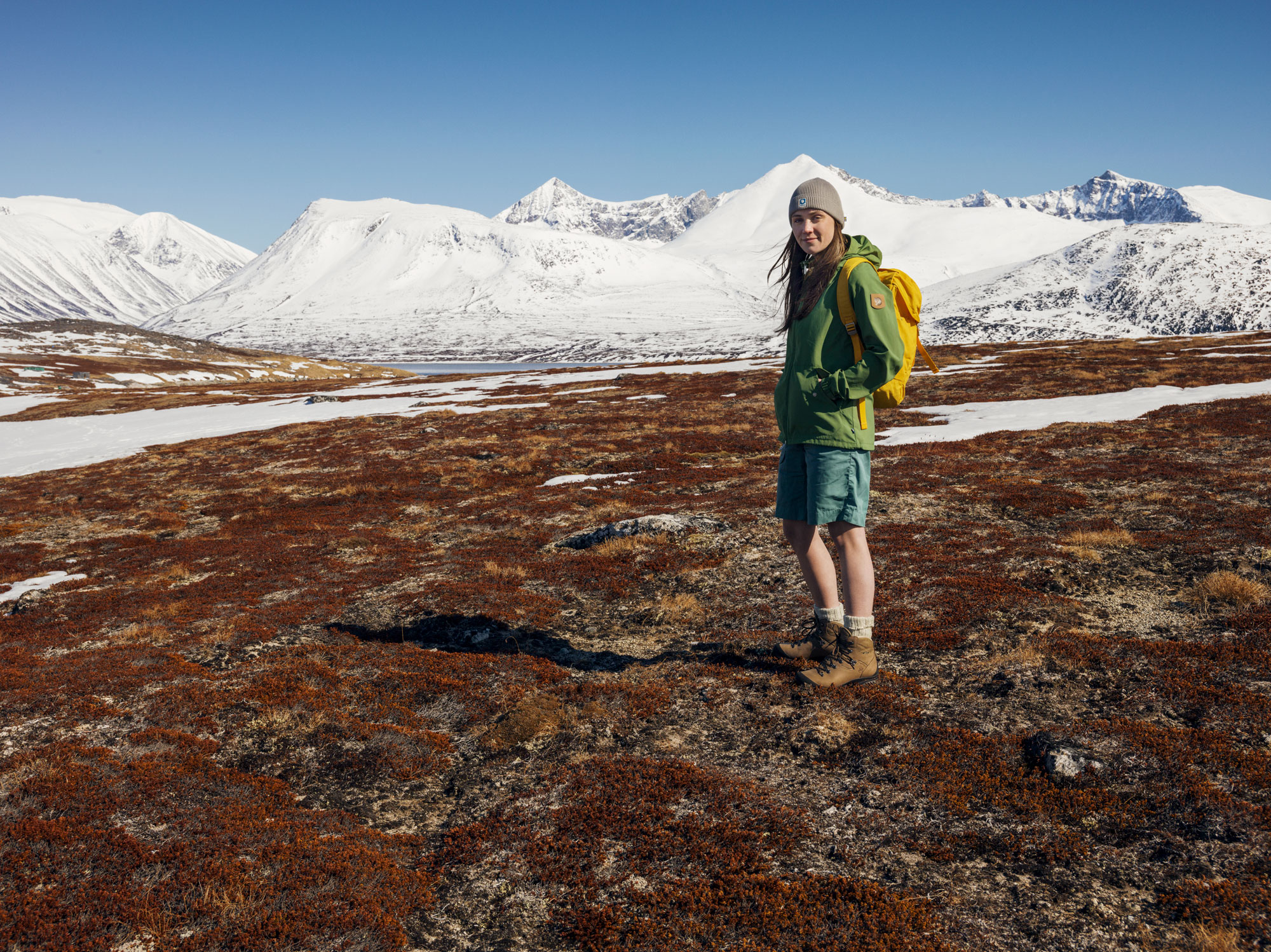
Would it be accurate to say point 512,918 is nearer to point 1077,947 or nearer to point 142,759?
point 1077,947

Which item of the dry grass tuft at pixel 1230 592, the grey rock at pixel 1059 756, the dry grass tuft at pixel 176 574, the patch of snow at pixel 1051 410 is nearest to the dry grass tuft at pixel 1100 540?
the dry grass tuft at pixel 1230 592

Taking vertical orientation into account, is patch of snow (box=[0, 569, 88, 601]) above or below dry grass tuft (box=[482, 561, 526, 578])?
below

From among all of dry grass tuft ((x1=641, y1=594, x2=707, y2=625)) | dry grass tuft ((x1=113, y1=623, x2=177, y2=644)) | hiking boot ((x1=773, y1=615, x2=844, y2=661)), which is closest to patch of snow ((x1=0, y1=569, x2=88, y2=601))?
dry grass tuft ((x1=113, y1=623, x2=177, y2=644))

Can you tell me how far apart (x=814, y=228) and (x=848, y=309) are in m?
0.91

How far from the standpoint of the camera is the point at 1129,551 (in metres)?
10.8

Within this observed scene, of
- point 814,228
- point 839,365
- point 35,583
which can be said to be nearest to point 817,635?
point 839,365

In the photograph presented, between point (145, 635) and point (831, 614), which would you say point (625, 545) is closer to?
point (831, 614)

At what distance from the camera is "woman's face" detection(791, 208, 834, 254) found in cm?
639

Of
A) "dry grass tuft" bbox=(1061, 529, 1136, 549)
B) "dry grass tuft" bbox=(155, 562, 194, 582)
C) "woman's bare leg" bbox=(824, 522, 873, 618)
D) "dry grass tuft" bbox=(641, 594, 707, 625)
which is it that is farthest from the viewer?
"dry grass tuft" bbox=(155, 562, 194, 582)

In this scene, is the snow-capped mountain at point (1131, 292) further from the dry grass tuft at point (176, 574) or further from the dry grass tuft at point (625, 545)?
the dry grass tuft at point (176, 574)

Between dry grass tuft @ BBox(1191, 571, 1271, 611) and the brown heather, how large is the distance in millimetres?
44

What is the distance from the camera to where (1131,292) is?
6511 inches

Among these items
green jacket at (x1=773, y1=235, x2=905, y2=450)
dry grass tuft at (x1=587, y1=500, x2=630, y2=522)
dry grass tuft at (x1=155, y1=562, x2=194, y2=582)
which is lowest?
dry grass tuft at (x1=155, y1=562, x2=194, y2=582)

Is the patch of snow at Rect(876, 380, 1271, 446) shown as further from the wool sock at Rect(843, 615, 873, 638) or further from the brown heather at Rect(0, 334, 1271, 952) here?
the wool sock at Rect(843, 615, 873, 638)
